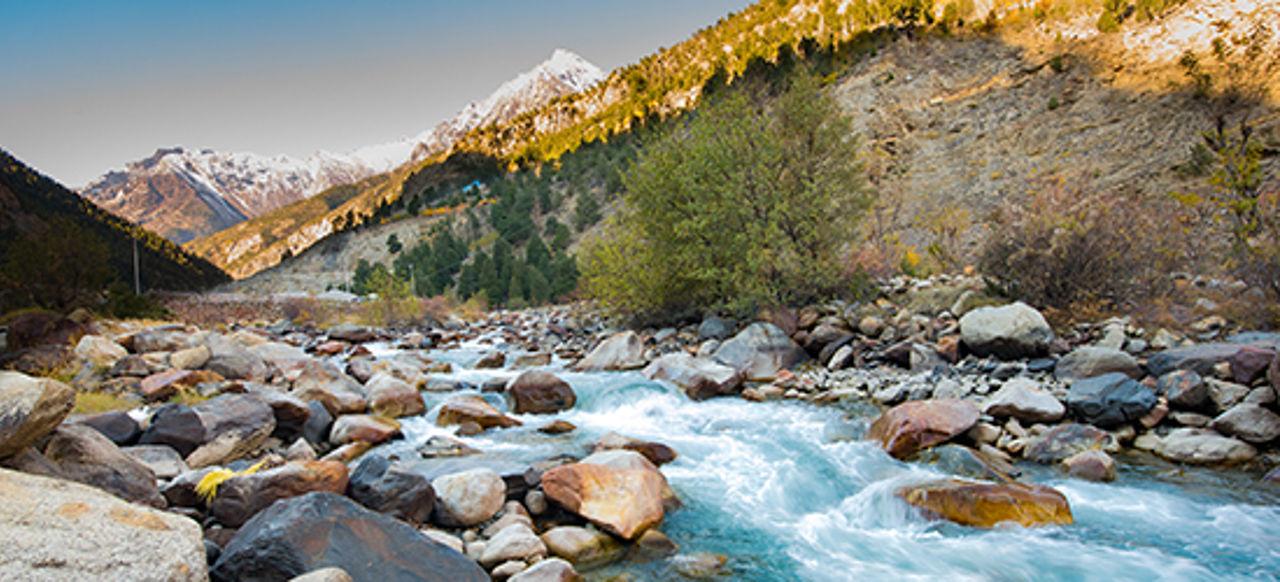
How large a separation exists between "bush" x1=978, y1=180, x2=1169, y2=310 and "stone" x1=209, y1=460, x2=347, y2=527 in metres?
12.0

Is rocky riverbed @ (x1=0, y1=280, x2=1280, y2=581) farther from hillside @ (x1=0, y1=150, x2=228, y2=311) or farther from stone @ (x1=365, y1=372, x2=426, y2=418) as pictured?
hillside @ (x1=0, y1=150, x2=228, y2=311)

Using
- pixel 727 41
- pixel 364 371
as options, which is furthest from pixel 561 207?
pixel 364 371

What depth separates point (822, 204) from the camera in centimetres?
1459

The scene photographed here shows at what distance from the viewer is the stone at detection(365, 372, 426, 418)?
9.66 meters

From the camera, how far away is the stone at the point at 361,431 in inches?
312

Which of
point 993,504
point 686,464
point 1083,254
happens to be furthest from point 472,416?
point 1083,254

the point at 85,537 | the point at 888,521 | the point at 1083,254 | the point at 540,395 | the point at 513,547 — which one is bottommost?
the point at 888,521

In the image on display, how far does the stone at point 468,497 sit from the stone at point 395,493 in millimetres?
127

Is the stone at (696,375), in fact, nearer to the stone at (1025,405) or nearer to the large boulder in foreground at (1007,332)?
the large boulder in foreground at (1007,332)

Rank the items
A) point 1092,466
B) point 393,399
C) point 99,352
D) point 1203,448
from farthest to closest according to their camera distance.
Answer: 1. point 99,352
2. point 393,399
3. point 1203,448
4. point 1092,466

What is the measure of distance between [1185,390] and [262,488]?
10153mm

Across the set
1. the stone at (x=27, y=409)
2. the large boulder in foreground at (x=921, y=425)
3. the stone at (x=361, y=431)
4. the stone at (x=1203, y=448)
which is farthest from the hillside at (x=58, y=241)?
the stone at (x=1203, y=448)

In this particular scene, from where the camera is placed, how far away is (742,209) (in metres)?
14.7

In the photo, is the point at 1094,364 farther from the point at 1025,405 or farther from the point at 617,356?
the point at 617,356
